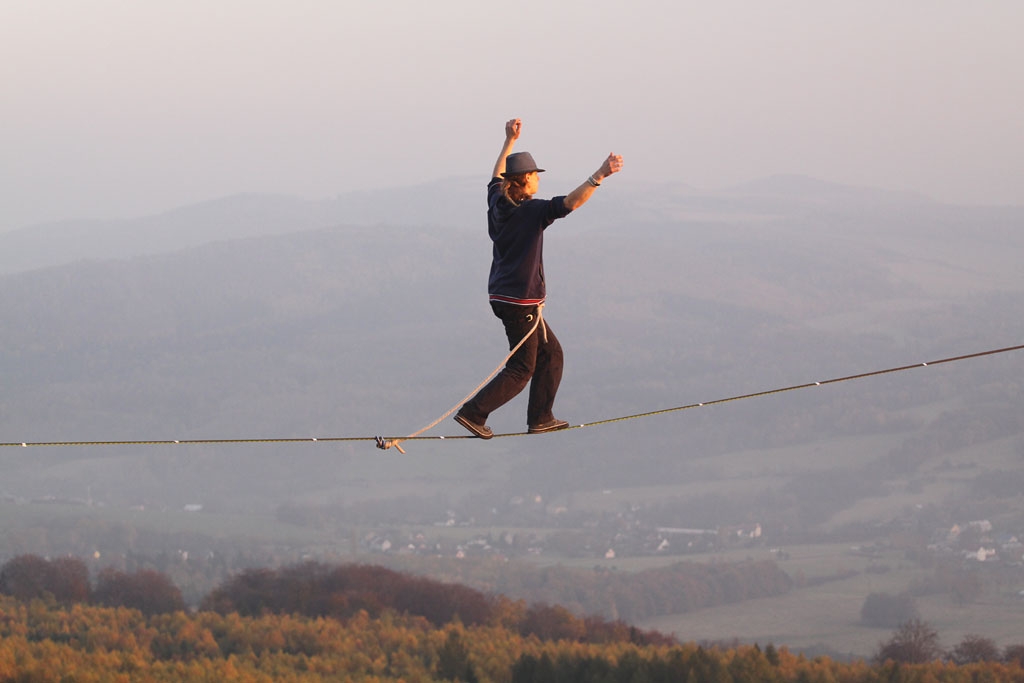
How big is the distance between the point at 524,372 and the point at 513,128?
278 centimetres

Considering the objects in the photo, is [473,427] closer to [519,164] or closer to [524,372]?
[524,372]

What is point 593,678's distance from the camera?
351 ft

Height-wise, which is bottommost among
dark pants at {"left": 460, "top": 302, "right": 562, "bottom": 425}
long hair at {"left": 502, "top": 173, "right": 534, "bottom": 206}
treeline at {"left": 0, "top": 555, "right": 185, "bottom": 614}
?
treeline at {"left": 0, "top": 555, "right": 185, "bottom": 614}

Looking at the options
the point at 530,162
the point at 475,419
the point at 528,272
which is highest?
the point at 530,162

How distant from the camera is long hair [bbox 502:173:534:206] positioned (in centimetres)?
1399

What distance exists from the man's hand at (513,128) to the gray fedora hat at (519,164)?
37cm

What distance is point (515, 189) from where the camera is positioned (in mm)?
14047

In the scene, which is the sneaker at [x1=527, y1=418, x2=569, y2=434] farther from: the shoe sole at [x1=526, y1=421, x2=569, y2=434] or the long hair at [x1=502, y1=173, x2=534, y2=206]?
the long hair at [x1=502, y1=173, x2=534, y2=206]

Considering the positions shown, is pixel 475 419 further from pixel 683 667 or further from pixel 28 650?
pixel 28 650

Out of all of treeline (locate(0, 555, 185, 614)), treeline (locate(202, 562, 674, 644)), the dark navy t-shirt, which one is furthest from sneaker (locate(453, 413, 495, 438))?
treeline (locate(0, 555, 185, 614))

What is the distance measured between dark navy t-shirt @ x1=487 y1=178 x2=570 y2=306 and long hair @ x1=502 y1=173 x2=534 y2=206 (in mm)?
70

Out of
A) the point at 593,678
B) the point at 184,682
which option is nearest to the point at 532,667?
the point at 593,678

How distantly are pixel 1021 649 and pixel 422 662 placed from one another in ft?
343

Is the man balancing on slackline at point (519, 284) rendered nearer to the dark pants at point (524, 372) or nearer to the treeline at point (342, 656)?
the dark pants at point (524, 372)
